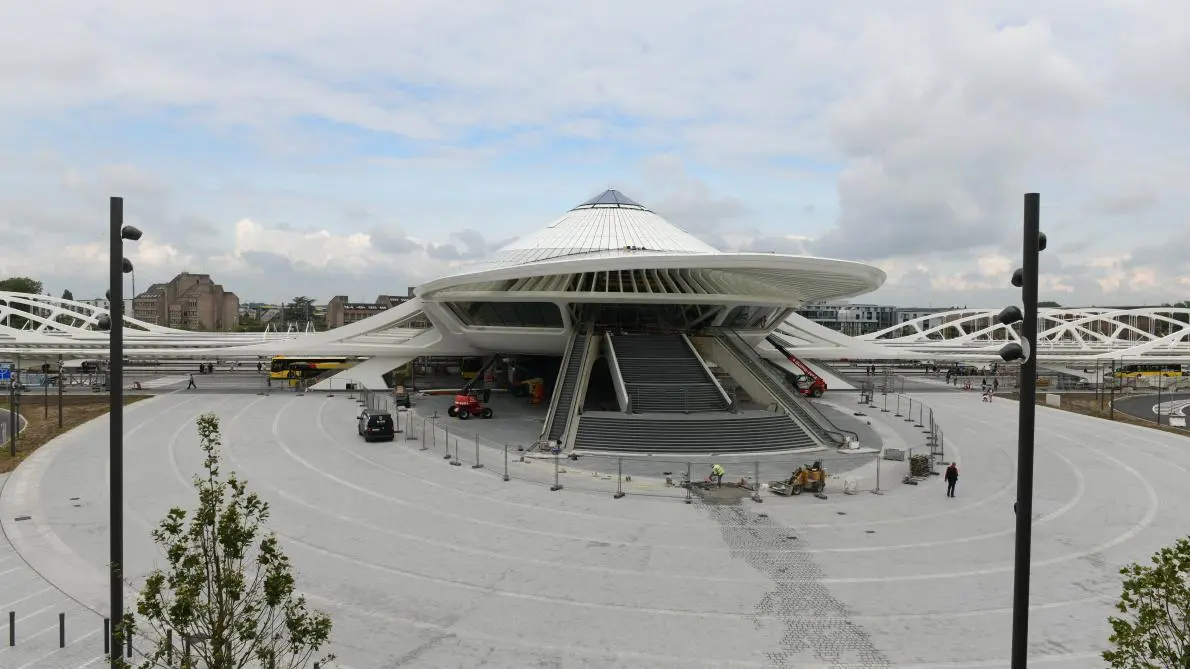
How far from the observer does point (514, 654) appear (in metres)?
9.71

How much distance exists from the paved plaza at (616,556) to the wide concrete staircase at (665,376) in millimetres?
6313

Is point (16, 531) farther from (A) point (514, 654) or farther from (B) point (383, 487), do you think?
(A) point (514, 654)

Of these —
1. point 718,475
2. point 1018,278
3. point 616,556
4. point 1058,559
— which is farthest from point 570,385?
point 1018,278

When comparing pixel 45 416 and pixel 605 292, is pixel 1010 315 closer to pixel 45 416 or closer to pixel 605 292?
pixel 605 292

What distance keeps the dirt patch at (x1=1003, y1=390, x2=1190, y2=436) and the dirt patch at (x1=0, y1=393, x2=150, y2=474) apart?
45.2m

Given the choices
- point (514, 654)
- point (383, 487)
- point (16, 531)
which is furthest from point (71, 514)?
point (514, 654)

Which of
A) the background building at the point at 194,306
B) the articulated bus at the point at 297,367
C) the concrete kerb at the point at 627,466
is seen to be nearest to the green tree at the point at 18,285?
the background building at the point at 194,306

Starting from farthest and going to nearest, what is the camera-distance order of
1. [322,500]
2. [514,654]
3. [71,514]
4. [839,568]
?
[322,500], [71,514], [839,568], [514,654]

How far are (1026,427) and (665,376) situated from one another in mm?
23806

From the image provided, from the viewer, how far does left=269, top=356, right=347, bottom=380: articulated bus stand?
47500 millimetres

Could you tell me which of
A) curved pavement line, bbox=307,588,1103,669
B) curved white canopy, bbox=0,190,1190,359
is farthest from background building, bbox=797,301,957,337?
curved pavement line, bbox=307,588,1103,669

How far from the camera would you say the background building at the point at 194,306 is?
124312 mm

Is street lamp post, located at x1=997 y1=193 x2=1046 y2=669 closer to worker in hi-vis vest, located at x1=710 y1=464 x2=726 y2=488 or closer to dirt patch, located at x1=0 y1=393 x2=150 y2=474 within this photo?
worker in hi-vis vest, located at x1=710 y1=464 x2=726 y2=488

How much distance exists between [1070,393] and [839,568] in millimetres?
45528
